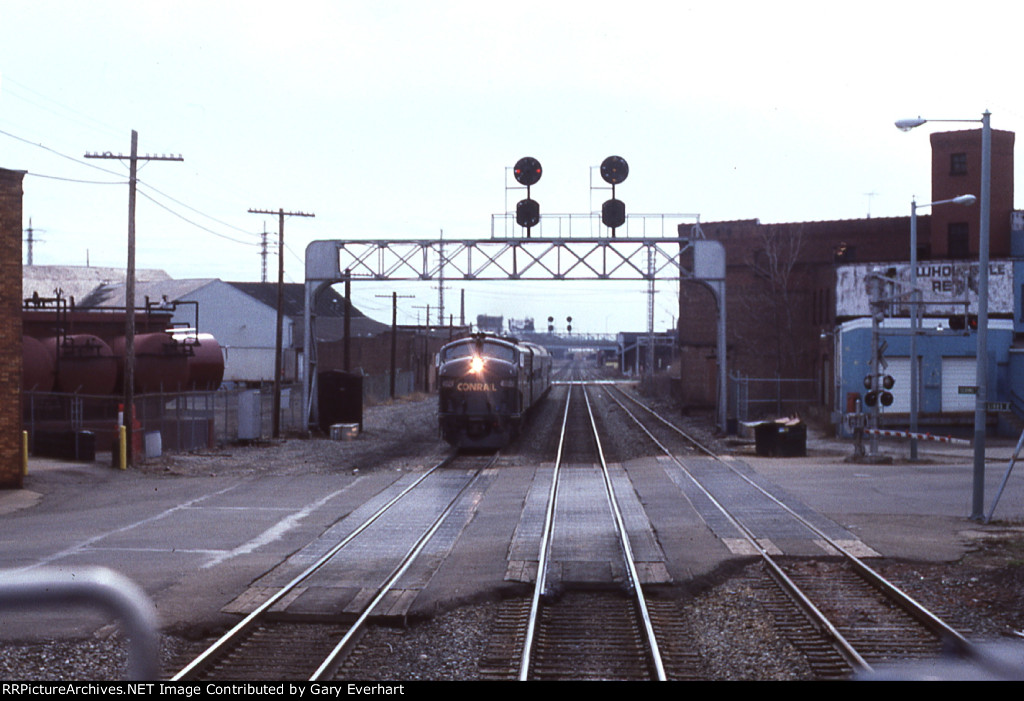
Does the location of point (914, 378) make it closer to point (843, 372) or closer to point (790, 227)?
point (843, 372)

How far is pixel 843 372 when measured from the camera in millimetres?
35531

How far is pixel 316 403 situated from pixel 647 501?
19.4 metres

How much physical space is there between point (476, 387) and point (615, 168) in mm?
9006

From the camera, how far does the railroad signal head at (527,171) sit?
102 feet

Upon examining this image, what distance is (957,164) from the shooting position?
4566cm

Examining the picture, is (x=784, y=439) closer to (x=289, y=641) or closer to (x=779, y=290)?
(x=289, y=641)

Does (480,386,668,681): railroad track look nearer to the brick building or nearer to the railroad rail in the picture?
the railroad rail

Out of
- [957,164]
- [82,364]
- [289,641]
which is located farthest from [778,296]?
[289,641]

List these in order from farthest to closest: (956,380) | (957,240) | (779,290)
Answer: (779,290) → (957,240) → (956,380)

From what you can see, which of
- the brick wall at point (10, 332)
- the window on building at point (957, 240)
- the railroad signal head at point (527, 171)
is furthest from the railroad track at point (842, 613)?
the window on building at point (957, 240)

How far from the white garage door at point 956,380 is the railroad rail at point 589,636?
27542 millimetres

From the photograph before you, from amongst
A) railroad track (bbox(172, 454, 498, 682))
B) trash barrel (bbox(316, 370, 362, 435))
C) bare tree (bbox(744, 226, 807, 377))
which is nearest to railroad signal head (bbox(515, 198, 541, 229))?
trash barrel (bbox(316, 370, 362, 435))

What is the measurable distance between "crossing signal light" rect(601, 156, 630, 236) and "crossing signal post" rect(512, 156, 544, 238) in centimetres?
222

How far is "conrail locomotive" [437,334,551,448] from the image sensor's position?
2873cm
